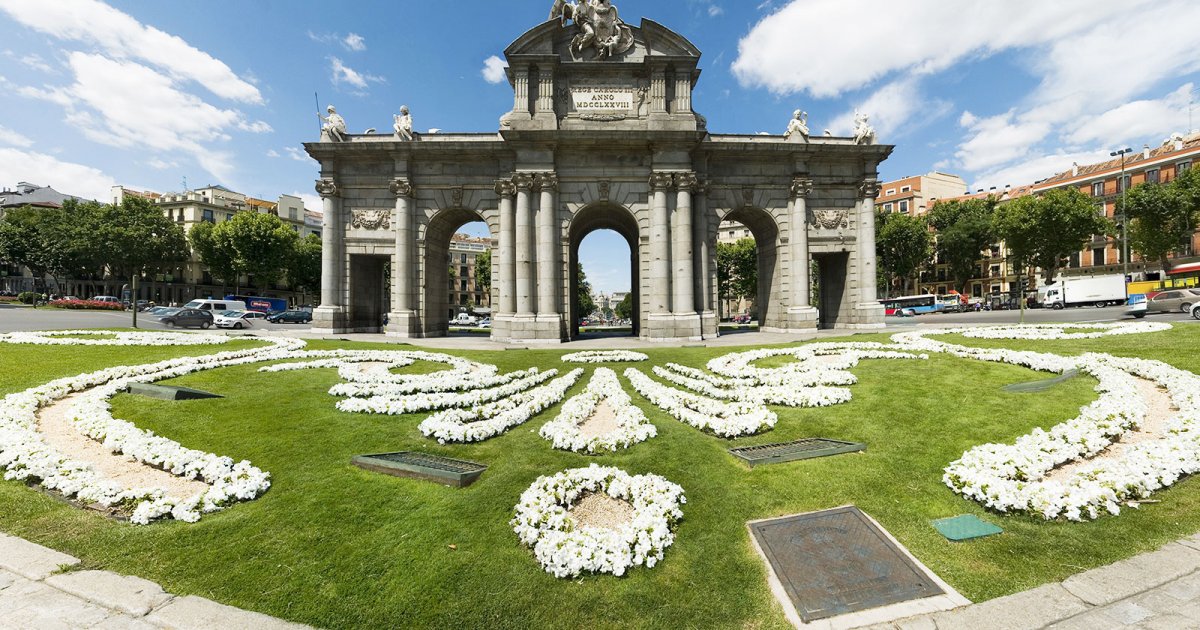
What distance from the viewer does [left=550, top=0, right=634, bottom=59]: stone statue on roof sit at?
86.9 ft

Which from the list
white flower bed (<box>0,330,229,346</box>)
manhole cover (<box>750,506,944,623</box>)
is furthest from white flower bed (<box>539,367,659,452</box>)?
white flower bed (<box>0,330,229,346</box>)

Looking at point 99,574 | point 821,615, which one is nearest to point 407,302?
point 99,574

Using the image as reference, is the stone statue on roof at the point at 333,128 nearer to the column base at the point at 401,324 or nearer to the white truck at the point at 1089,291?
the column base at the point at 401,324

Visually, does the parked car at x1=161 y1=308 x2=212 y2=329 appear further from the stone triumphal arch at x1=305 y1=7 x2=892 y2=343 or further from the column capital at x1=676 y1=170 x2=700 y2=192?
the column capital at x1=676 y1=170 x2=700 y2=192

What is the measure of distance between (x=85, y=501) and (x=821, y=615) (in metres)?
9.26

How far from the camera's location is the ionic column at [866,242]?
96.2 ft

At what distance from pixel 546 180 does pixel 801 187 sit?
16.2 m

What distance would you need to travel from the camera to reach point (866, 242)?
2958cm

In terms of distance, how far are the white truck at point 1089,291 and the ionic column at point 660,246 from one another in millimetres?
52247

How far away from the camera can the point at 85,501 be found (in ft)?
19.9

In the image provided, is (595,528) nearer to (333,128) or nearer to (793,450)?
(793,450)

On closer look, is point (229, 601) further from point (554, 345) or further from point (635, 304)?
point (635, 304)

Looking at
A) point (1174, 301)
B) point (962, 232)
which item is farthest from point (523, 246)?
point (962, 232)

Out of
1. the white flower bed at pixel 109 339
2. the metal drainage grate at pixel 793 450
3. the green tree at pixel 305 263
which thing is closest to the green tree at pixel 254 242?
the green tree at pixel 305 263
